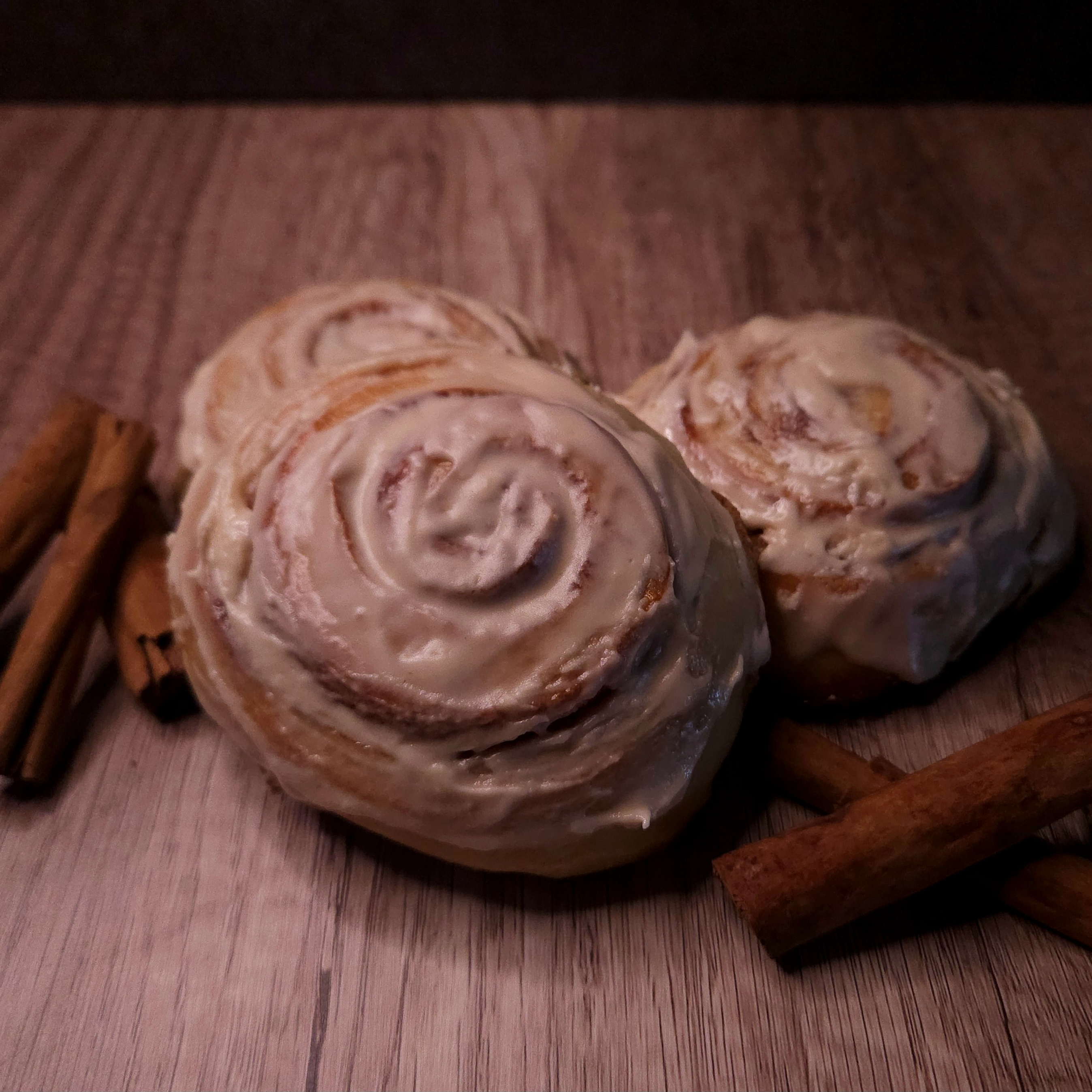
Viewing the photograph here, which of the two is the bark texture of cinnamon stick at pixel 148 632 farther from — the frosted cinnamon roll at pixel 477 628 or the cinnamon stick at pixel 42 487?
the frosted cinnamon roll at pixel 477 628

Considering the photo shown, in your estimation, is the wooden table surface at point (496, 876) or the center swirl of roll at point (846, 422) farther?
the center swirl of roll at point (846, 422)

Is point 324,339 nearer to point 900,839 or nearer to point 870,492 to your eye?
point 870,492

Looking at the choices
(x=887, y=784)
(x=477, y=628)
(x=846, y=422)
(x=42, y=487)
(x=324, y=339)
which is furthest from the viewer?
(x=324, y=339)

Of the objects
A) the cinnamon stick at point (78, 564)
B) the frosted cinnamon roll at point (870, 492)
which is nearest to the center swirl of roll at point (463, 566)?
the frosted cinnamon roll at point (870, 492)

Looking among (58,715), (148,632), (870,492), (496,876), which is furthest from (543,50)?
(496,876)

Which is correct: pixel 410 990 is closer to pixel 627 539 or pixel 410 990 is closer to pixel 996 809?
pixel 627 539
